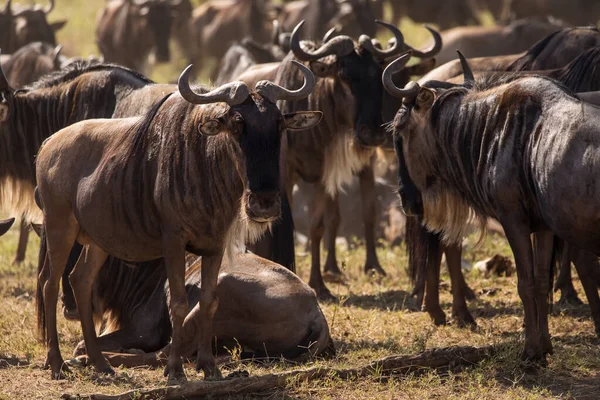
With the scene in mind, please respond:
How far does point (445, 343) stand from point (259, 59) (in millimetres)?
7529

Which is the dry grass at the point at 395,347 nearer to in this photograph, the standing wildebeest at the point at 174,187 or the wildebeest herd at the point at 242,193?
the wildebeest herd at the point at 242,193

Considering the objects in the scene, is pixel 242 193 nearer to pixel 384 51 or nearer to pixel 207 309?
pixel 207 309

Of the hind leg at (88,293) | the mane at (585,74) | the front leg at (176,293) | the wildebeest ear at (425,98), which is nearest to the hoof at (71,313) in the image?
the hind leg at (88,293)

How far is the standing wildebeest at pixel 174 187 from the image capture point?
4922 millimetres

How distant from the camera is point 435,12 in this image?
19.0 meters

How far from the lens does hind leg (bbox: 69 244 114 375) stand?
5.61 meters

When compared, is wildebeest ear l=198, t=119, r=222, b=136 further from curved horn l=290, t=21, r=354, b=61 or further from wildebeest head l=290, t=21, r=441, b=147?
curved horn l=290, t=21, r=354, b=61

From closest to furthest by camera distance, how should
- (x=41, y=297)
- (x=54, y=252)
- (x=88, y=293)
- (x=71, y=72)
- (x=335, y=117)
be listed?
(x=54, y=252)
(x=88, y=293)
(x=41, y=297)
(x=71, y=72)
(x=335, y=117)

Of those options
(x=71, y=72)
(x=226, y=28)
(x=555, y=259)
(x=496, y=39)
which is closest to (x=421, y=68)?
(x=555, y=259)

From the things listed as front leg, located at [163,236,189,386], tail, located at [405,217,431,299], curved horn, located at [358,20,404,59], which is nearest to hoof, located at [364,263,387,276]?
tail, located at [405,217,431,299]

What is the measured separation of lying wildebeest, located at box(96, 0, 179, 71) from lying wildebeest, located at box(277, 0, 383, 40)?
227 cm

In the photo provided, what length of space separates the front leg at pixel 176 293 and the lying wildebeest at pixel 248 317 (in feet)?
0.86

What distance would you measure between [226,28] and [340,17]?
12.1 ft

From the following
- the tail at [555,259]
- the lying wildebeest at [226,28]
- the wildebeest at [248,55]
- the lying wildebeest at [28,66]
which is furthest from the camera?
the lying wildebeest at [226,28]
